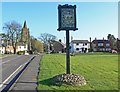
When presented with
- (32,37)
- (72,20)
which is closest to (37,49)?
(32,37)

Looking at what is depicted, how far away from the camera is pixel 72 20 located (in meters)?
13.8

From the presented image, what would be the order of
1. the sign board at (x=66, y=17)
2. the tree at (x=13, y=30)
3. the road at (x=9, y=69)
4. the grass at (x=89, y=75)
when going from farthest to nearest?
the tree at (x=13, y=30) < the road at (x=9, y=69) < the sign board at (x=66, y=17) < the grass at (x=89, y=75)

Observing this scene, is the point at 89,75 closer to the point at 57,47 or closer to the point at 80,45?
the point at 80,45

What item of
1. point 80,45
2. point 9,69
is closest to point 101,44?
point 80,45

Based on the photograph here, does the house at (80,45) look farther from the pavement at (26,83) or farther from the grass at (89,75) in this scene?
the pavement at (26,83)

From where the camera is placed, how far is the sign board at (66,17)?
45.0ft

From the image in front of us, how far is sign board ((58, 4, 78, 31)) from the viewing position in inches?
540

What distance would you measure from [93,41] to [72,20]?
13337cm

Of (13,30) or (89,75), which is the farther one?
(13,30)

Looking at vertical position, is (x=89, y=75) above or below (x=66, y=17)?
below

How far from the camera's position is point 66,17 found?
45.2ft

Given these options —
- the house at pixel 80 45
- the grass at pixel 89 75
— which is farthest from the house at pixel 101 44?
the grass at pixel 89 75

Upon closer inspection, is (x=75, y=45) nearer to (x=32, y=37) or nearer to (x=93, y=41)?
(x=93, y=41)

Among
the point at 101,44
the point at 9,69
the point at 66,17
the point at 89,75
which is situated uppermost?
the point at 101,44
